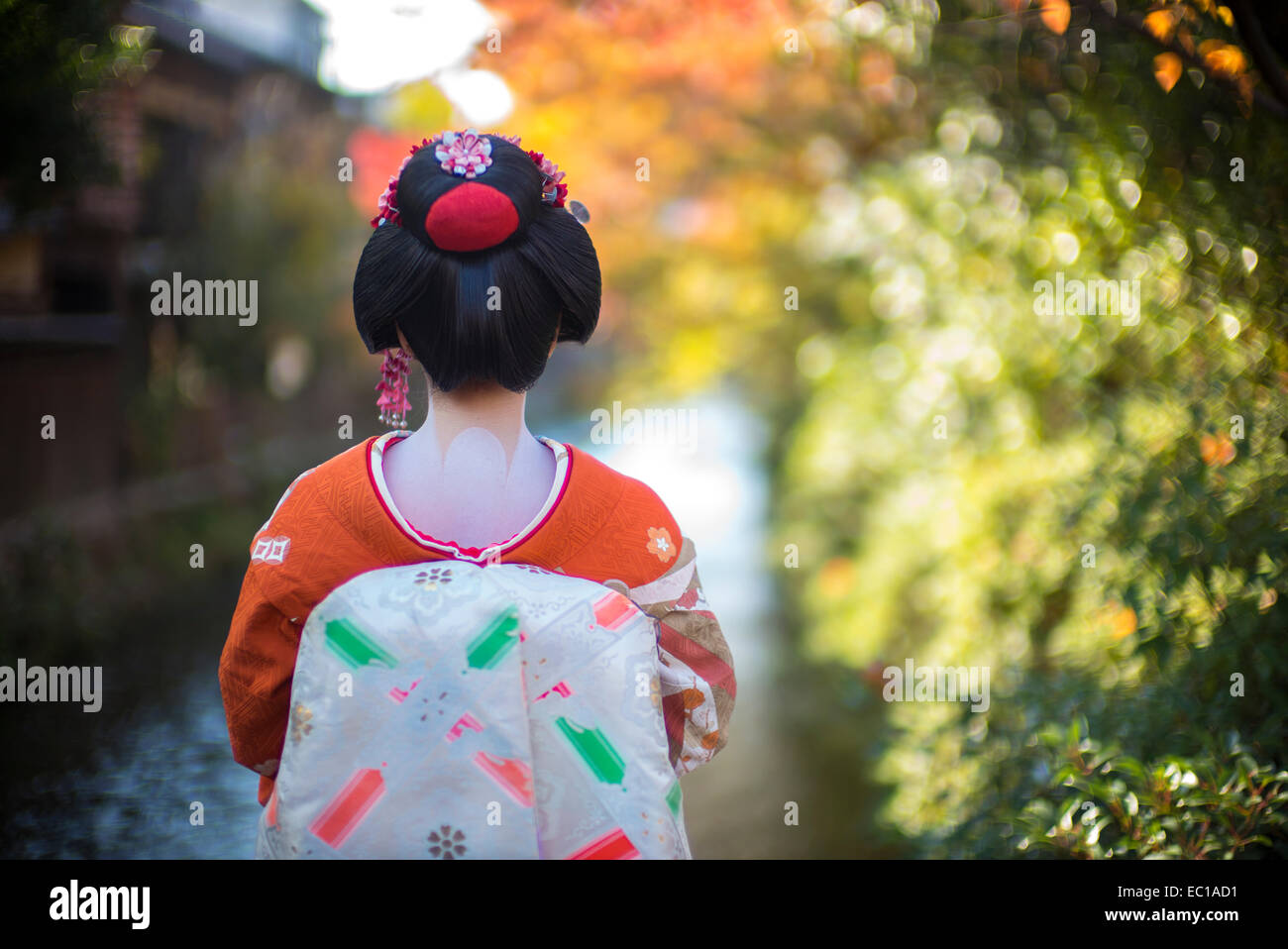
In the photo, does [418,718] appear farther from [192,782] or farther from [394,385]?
[192,782]

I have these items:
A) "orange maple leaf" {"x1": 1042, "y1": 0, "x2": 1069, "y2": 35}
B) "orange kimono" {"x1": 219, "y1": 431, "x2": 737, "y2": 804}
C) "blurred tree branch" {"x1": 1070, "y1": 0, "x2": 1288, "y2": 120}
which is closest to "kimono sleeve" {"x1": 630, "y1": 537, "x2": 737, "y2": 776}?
"orange kimono" {"x1": 219, "y1": 431, "x2": 737, "y2": 804}

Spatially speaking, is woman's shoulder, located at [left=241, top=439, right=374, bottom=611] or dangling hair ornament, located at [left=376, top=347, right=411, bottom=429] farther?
dangling hair ornament, located at [left=376, top=347, right=411, bottom=429]

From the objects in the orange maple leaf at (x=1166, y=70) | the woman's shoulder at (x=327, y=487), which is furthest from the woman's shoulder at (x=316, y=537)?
the orange maple leaf at (x=1166, y=70)

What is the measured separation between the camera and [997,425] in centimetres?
502

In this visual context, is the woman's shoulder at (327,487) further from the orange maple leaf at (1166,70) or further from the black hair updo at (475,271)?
the orange maple leaf at (1166,70)

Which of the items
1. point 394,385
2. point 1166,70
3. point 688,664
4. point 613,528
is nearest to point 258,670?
point 394,385

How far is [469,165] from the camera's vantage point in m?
2.03

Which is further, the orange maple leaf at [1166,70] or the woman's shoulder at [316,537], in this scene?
the orange maple leaf at [1166,70]

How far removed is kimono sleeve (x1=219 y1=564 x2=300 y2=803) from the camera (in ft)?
6.98

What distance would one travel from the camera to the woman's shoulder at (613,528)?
7.12 ft

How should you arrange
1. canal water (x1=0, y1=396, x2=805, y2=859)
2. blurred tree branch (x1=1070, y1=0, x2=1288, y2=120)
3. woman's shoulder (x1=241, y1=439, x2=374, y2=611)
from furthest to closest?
canal water (x1=0, y1=396, x2=805, y2=859) → blurred tree branch (x1=1070, y1=0, x2=1288, y2=120) → woman's shoulder (x1=241, y1=439, x2=374, y2=611)

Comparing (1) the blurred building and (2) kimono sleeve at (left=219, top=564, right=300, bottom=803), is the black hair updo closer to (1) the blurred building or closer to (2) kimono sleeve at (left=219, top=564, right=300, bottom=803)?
(2) kimono sleeve at (left=219, top=564, right=300, bottom=803)

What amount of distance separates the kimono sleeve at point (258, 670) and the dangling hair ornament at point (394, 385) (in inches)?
17.5

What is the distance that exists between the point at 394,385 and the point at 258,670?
663mm
